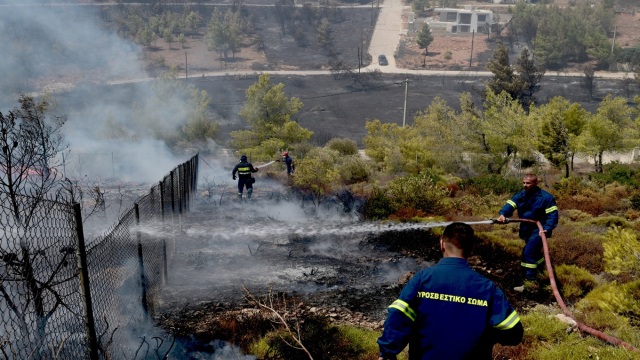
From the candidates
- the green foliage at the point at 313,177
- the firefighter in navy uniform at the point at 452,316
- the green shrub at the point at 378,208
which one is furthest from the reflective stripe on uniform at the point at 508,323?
the green foliage at the point at 313,177

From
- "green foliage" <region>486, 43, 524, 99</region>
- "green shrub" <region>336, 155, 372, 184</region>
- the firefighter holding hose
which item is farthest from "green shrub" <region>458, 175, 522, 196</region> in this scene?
"green foliage" <region>486, 43, 524, 99</region>

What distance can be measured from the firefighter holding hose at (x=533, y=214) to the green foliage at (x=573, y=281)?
1.31ft

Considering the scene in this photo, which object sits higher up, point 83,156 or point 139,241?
point 139,241

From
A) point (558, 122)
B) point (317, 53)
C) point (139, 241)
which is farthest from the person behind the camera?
point (317, 53)

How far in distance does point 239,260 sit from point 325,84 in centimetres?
5882

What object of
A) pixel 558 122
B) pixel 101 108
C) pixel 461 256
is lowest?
pixel 101 108

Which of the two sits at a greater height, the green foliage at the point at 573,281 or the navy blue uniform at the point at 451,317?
the navy blue uniform at the point at 451,317

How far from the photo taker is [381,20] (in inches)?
3760

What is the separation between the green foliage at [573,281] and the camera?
7.31m

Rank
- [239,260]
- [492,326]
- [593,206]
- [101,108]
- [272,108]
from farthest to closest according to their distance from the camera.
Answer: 1. [101,108]
2. [272,108]
3. [593,206]
4. [239,260]
5. [492,326]

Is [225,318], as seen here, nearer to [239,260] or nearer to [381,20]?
[239,260]

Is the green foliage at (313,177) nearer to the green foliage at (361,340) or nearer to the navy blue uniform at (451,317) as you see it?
the green foliage at (361,340)

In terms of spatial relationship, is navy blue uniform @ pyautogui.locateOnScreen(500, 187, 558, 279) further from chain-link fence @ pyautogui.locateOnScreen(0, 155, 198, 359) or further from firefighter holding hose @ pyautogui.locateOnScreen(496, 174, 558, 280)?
chain-link fence @ pyautogui.locateOnScreen(0, 155, 198, 359)

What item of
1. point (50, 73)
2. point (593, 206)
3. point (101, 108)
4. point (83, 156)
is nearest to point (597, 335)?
point (593, 206)
